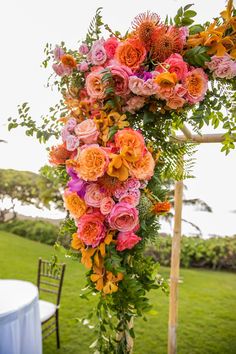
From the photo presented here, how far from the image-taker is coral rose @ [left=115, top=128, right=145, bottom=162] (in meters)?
0.87

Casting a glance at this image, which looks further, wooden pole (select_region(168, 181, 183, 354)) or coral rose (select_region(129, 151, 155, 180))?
wooden pole (select_region(168, 181, 183, 354))

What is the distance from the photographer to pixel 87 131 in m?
0.95

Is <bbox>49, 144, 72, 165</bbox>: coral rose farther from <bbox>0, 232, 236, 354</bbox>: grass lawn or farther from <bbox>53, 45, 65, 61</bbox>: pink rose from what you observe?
<bbox>0, 232, 236, 354</bbox>: grass lawn

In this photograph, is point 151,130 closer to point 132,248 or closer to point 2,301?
point 132,248

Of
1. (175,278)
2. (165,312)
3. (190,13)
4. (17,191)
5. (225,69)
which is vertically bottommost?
(165,312)

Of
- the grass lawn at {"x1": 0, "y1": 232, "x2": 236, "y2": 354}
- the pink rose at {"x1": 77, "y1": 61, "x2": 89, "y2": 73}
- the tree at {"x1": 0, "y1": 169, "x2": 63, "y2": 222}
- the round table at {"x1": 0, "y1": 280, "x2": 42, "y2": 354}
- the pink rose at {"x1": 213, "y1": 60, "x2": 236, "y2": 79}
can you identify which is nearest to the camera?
the pink rose at {"x1": 213, "y1": 60, "x2": 236, "y2": 79}

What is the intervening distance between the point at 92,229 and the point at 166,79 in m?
0.45

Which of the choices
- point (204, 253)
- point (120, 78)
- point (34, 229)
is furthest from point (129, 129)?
point (34, 229)

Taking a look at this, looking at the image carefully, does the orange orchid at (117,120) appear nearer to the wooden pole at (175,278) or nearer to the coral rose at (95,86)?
the coral rose at (95,86)

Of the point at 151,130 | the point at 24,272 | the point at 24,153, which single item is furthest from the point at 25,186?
the point at 151,130

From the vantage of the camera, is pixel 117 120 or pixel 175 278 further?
pixel 175 278

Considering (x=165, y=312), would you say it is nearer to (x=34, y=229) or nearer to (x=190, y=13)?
(x=190, y=13)

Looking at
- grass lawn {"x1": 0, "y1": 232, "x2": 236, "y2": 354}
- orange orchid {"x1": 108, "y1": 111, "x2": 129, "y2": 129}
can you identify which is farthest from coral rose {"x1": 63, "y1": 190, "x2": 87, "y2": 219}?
grass lawn {"x1": 0, "y1": 232, "x2": 236, "y2": 354}

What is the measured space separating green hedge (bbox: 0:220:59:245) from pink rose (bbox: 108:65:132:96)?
8653 mm
